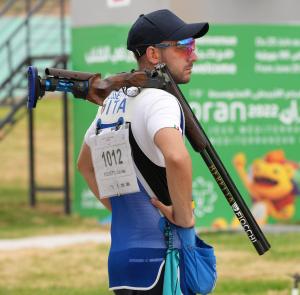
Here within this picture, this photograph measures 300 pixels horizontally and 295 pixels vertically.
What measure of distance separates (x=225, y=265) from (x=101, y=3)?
15.0ft

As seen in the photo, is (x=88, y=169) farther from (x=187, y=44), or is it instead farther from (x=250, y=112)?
(x=250, y=112)

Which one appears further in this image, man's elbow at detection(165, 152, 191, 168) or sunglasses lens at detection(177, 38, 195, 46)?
sunglasses lens at detection(177, 38, 195, 46)

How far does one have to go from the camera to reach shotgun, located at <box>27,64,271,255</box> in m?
5.19

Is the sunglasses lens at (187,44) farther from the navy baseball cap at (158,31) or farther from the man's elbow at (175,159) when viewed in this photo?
the man's elbow at (175,159)

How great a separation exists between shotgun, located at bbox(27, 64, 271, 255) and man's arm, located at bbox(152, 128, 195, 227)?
10.9 inches

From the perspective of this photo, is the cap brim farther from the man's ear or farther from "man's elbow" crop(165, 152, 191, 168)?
"man's elbow" crop(165, 152, 191, 168)

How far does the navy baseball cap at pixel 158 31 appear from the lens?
5.30 meters

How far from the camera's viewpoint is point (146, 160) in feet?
17.0

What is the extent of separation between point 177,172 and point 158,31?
76cm

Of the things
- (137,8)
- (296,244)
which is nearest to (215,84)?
(137,8)

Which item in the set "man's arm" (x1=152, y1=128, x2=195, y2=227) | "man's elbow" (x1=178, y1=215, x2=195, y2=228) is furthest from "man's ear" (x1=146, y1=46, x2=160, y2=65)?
"man's elbow" (x1=178, y1=215, x2=195, y2=228)

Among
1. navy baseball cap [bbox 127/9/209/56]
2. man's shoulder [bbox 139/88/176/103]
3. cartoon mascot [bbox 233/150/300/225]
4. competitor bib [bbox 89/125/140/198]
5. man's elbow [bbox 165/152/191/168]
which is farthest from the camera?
cartoon mascot [bbox 233/150/300/225]

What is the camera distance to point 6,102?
17.0 m

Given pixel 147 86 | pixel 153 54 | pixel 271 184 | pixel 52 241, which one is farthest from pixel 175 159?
pixel 271 184
